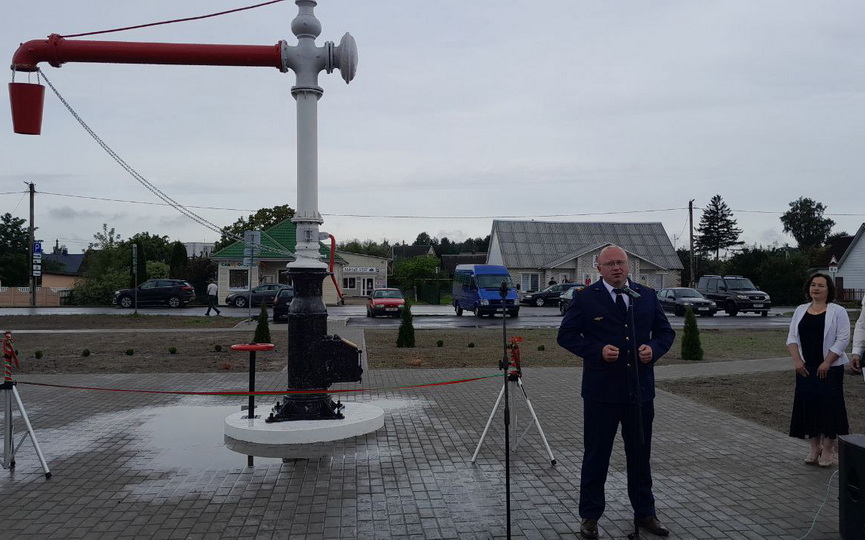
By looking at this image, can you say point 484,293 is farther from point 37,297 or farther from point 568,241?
point 37,297

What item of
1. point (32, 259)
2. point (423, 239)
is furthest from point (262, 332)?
point (423, 239)

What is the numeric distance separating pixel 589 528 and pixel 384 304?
27236 mm

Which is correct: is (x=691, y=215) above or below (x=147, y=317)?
above

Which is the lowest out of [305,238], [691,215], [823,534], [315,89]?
[823,534]

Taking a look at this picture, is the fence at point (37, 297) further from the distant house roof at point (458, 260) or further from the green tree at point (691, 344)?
the distant house roof at point (458, 260)

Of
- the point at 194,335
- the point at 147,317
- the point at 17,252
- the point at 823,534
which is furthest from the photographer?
the point at 17,252

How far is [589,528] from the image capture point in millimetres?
4516

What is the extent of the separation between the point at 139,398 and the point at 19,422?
1.95 meters

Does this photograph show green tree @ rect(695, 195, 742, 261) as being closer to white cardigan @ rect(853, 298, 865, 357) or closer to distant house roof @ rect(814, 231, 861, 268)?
distant house roof @ rect(814, 231, 861, 268)

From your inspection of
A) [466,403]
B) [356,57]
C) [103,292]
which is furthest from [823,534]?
[103,292]

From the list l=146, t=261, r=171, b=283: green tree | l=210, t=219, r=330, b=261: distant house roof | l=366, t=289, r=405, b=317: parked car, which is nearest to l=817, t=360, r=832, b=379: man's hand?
l=366, t=289, r=405, b=317: parked car

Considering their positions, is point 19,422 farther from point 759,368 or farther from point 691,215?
point 691,215

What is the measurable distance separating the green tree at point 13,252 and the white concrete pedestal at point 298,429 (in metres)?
65.2

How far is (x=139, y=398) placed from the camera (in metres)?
9.99
